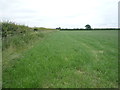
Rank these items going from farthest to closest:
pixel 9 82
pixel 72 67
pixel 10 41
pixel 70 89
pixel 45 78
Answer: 1. pixel 10 41
2. pixel 72 67
3. pixel 45 78
4. pixel 9 82
5. pixel 70 89

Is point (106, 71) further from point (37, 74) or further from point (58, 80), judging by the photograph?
point (37, 74)

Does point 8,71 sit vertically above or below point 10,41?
below

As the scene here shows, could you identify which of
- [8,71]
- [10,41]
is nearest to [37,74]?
[8,71]

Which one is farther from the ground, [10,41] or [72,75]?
[10,41]

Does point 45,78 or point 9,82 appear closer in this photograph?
point 9,82

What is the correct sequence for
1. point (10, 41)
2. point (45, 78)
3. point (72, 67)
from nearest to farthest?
point (45, 78), point (72, 67), point (10, 41)

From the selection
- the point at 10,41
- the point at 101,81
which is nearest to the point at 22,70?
the point at 101,81

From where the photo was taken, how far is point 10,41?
7738 millimetres

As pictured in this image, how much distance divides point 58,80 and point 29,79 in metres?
0.87

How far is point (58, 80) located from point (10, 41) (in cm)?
529

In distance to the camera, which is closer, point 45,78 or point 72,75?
point 45,78

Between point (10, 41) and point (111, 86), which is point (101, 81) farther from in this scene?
point (10, 41)

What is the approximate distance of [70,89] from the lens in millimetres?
3201

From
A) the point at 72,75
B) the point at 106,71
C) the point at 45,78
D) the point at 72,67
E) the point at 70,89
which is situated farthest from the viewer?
the point at 72,67
